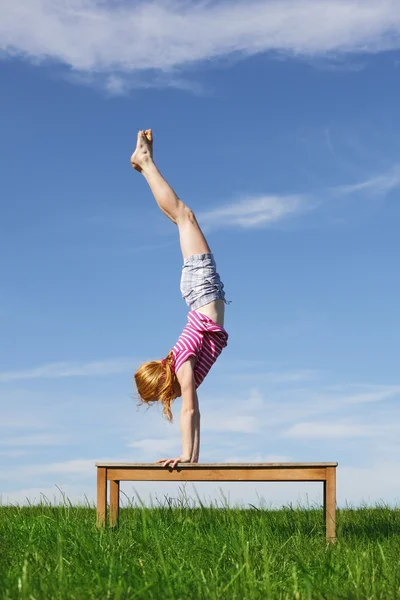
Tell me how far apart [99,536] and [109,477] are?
86cm

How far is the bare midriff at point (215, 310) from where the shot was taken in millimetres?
7566

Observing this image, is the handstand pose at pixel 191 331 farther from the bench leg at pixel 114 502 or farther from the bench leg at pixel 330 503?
the bench leg at pixel 330 503

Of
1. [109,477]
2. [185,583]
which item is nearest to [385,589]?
[185,583]

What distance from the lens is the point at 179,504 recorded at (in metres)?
8.94

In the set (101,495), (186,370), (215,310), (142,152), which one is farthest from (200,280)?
(101,495)

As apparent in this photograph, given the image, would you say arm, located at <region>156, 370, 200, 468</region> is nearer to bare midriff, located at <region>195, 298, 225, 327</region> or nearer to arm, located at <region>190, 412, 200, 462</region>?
arm, located at <region>190, 412, 200, 462</region>

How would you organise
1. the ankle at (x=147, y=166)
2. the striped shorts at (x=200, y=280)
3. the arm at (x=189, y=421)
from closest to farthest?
the arm at (x=189, y=421) < the striped shorts at (x=200, y=280) < the ankle at (x=147, y=166)

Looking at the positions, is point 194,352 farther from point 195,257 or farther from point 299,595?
point 299,595

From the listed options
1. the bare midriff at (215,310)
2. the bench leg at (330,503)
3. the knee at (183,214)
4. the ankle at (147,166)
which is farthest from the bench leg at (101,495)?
the ankle at (147,166)

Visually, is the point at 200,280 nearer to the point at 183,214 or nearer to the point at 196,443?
the point at 183,214

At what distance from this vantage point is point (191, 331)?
7535 millimetres

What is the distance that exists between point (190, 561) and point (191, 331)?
2652 millimetres

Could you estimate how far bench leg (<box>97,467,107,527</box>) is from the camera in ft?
24.4

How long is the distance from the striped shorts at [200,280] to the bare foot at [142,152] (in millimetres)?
1217
